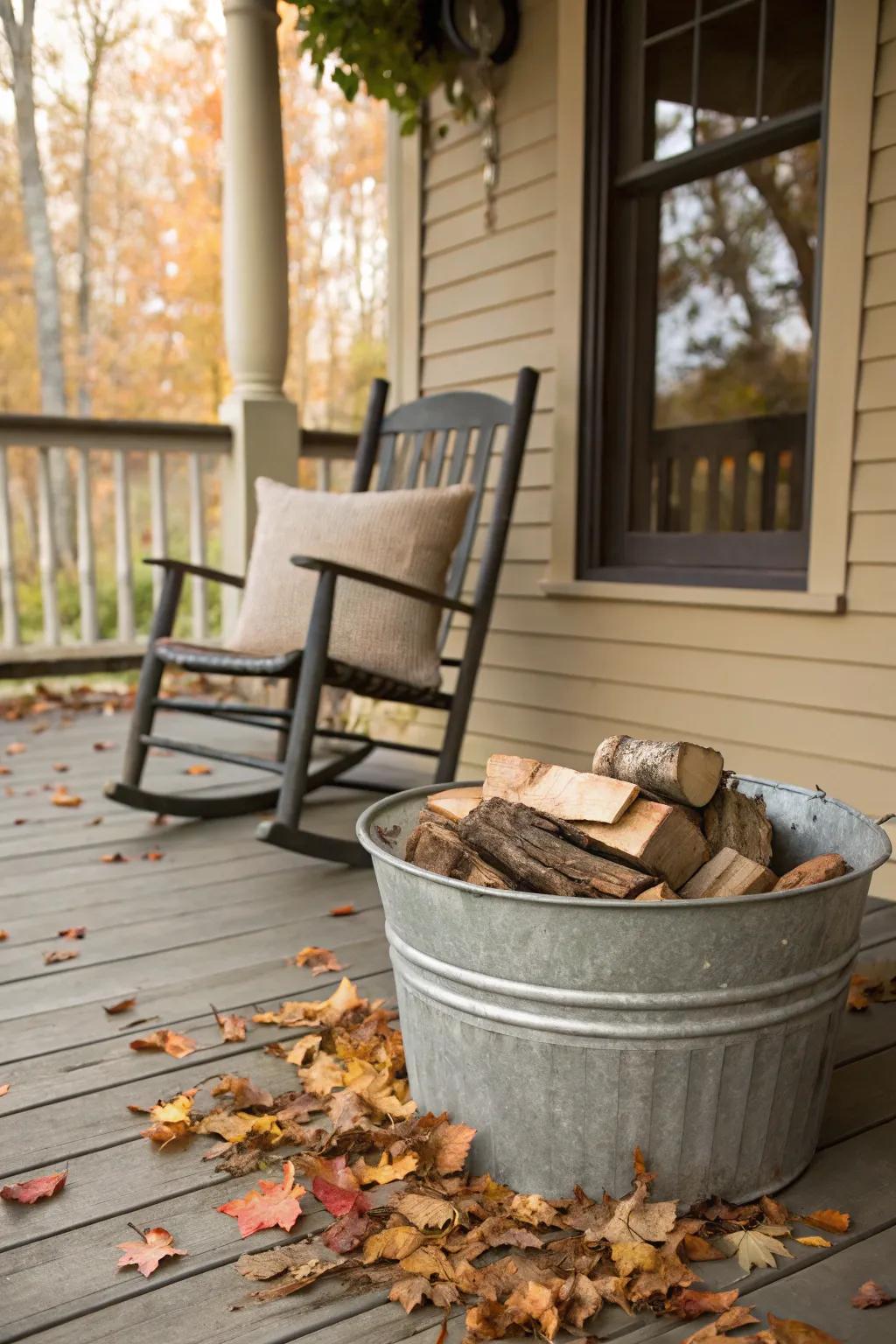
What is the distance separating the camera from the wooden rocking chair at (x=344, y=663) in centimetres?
241

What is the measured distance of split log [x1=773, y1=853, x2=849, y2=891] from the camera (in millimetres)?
1245

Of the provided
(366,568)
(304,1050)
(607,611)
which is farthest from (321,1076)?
(607,611)

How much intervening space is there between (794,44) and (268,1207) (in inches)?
119

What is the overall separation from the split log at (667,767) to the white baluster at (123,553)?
10.1ft

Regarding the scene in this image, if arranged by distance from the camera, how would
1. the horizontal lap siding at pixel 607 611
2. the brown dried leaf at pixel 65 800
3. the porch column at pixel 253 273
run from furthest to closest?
the porch column at pixel 253 273 < the brown dried leaf at pixel 65 800 < the horizontal lap siding at pixel 607 611

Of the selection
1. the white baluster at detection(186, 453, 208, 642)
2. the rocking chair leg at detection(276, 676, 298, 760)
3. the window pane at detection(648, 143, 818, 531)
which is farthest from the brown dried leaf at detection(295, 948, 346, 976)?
the window pane at detection(648, 143, 818, 531)

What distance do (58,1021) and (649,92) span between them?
2.57m

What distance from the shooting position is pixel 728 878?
129 centimetres

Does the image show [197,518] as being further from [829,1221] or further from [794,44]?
[829,1221]

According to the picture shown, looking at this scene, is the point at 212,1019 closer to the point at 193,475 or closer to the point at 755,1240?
the point at 755,1240

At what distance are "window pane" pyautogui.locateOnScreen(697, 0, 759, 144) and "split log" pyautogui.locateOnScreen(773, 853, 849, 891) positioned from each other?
219cm

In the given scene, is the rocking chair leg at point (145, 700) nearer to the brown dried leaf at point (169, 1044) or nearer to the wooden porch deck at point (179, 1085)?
the wooden porch deck at point (179, 1085)

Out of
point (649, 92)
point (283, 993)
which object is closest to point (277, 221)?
point (649, 92)

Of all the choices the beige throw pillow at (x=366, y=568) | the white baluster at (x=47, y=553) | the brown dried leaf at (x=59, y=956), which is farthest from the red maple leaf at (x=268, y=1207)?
the white baluster at (x=47, y=553)
